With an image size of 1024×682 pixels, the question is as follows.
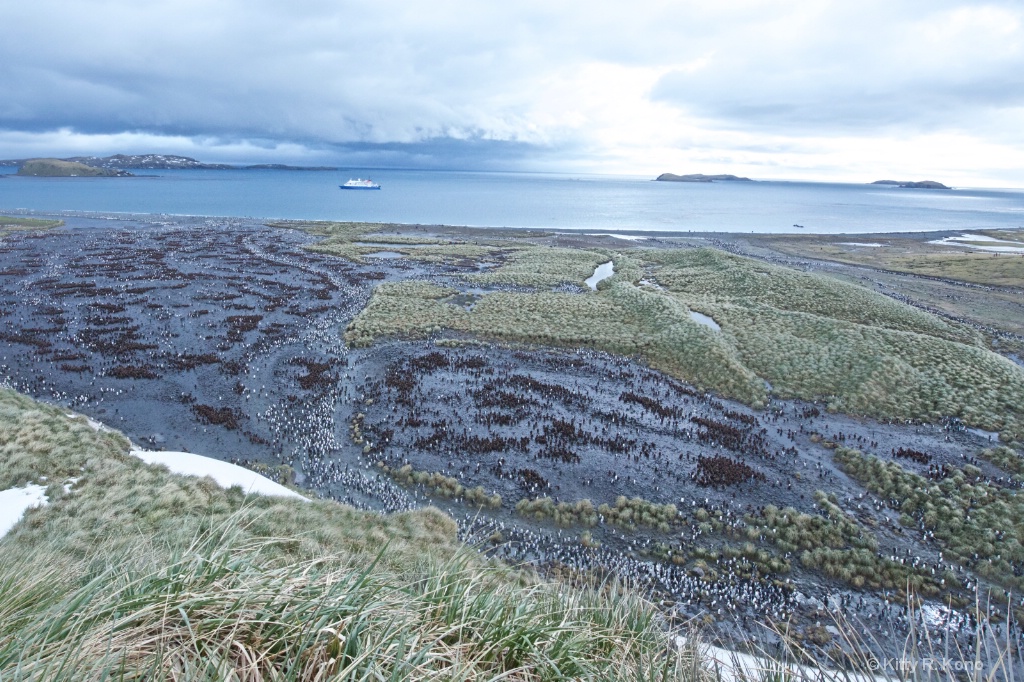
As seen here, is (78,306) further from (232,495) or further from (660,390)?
(660,390)

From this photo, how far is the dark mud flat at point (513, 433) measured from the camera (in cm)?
1233

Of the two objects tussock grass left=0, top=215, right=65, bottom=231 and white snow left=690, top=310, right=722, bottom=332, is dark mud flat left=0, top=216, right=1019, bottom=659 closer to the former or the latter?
white snow left=690, top=310, right=722, bottom=332

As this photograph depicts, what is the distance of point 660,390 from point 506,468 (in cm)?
947

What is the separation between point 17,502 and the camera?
916cm

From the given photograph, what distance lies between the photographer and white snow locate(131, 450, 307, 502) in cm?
1192

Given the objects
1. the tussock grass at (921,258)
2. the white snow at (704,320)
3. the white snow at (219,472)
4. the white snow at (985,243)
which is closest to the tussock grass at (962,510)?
the white snow at (704,320)

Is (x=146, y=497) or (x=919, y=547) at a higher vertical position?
(x=146, y=497)

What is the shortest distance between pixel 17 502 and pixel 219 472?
12.6 ft

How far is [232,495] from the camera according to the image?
434 inches

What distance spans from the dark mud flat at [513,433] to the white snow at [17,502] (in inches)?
251

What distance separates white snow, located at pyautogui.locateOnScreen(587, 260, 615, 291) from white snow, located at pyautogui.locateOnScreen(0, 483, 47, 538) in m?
38.9

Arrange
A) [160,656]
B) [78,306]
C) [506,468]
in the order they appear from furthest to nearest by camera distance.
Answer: [78,306], [506,468], [160,656]

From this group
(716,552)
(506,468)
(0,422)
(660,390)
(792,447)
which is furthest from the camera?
(660,390)

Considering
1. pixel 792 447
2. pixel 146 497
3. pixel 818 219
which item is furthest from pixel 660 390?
pixel 818 219
